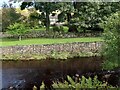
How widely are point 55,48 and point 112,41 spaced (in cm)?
262

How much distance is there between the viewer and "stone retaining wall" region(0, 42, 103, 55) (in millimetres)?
5273

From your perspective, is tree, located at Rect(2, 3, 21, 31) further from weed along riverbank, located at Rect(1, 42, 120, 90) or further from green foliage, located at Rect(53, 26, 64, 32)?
green foliage, located at Rect(53, 26, 64, 32)

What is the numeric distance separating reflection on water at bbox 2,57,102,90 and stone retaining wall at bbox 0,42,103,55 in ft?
1.19

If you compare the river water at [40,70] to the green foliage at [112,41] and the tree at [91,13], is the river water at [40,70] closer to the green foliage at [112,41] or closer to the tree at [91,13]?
the green foliage at [112,41]

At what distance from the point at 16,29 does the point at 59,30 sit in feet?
3.64

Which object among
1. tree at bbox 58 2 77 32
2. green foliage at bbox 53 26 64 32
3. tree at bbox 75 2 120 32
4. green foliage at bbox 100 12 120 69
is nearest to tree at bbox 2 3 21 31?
green foliage at bbox 100 12 120 69

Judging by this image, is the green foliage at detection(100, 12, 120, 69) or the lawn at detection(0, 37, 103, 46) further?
the lawn at detection(0, 37, 103, 46)

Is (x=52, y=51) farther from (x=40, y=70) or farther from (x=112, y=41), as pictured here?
(x=112, y=41)

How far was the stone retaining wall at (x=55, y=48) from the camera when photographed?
208 inches

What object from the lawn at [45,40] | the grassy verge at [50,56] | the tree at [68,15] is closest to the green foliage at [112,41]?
the grassy verge at [50,56]

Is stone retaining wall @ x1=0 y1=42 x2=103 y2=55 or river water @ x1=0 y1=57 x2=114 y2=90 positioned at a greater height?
stone retaining wall @ x1=0 y1=42 x2=103 y2=55

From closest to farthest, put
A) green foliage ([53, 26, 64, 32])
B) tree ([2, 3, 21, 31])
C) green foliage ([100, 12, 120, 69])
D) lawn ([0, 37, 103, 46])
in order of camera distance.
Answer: tree ([2, 3, 21, 31]) → green foliage ([100, 12, 120, 69]) → lawn ([0, 37, 103, 46]) → green foliage ([53, 26, 64, 32])

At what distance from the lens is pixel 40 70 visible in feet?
13.8

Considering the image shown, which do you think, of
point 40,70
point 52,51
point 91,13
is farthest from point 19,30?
point 40,70
